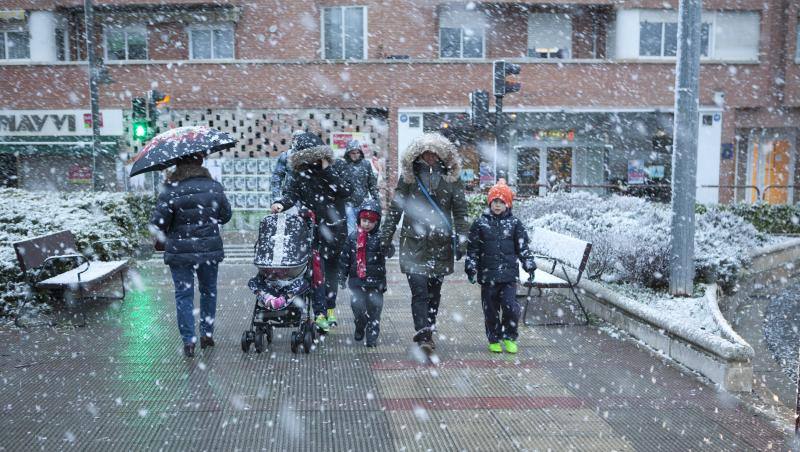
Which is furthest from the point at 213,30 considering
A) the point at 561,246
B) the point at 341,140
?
the point at 561,246

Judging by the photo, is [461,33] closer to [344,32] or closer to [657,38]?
[344,32]

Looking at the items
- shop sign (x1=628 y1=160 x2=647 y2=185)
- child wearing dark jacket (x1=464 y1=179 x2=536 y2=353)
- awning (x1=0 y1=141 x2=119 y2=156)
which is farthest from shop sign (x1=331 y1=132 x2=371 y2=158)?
child wearing dark jacket (x1=464 y1=179 x2=536 y2=353)

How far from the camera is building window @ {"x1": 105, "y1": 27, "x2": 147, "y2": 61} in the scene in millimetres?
25594

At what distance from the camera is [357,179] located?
27.8 ft

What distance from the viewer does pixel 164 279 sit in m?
11.9

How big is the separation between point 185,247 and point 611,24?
2183cm

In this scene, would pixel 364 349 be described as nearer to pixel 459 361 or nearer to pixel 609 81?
pixel 459 361

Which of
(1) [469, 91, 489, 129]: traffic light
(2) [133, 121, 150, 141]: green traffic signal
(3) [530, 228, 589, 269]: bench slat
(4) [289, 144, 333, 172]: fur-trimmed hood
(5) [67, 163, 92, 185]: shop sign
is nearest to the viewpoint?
(4) [289, 144, 333, 172]: fur-trimmed hood

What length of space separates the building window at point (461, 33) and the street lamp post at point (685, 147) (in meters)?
16.9

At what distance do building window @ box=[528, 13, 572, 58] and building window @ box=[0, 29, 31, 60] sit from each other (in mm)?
15672

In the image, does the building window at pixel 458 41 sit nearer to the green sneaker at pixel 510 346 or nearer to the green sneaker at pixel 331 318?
the green sneaker at pixel 331 318

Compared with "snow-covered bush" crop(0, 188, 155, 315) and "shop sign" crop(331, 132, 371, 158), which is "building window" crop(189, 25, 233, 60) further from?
"snow-covered bush" crop(0, 188, 155, 315)

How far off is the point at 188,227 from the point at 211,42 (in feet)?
64.3

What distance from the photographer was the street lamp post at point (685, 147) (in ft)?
29.2
